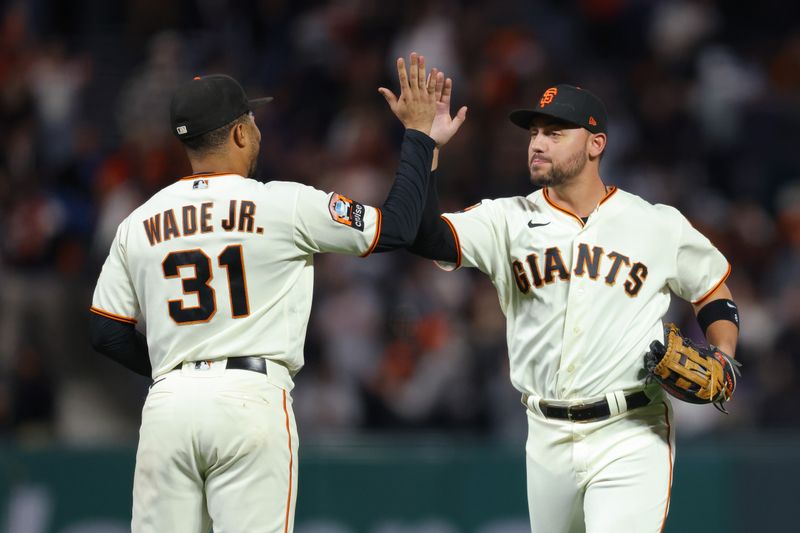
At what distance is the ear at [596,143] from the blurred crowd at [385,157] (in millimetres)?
3299

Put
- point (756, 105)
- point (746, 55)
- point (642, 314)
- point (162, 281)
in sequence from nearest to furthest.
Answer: point (162, 281), point (642, 314), point (756, 105), point (746, 55)

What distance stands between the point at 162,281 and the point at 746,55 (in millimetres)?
7678

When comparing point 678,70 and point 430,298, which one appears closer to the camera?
point 430,298

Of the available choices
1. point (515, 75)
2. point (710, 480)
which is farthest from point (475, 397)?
point (515, 75)

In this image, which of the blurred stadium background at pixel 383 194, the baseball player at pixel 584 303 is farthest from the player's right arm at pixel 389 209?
the blurred stadium background at pixel 383 194

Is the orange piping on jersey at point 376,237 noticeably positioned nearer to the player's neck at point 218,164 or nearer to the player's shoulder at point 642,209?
the player's neck at point 218,164

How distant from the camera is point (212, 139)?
4395 mm

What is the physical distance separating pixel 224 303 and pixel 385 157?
597cm

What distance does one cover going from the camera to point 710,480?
7168mm

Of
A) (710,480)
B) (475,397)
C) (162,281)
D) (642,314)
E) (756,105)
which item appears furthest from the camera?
(756,105)

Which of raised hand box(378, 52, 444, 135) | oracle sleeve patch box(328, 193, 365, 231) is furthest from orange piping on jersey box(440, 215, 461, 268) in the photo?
oracle sleeve patch box(328, 193, 365, 231)

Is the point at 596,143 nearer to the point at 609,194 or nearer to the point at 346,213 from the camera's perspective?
the point at 609,194

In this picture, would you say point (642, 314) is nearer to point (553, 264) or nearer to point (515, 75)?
point (553, 264)

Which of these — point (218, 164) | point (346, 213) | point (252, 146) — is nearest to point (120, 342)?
point (218, 164)
